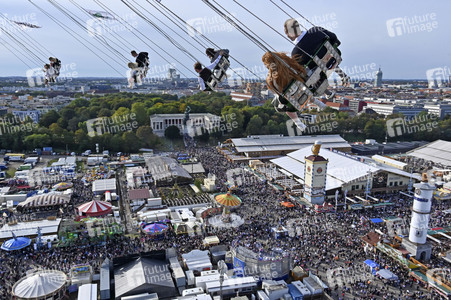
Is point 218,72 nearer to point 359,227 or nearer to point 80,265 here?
point 80,265

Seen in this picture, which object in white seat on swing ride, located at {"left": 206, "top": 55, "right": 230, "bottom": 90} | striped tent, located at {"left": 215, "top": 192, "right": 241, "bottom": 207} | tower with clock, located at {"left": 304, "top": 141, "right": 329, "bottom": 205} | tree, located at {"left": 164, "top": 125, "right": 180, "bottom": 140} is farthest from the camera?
tree, located at {"left": 164, "top": 125, "right": 180, "bottom": 140}

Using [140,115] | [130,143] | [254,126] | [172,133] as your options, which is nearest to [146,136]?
[130,143]

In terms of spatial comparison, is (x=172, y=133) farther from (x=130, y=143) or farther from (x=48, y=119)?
(x=48, y=119)

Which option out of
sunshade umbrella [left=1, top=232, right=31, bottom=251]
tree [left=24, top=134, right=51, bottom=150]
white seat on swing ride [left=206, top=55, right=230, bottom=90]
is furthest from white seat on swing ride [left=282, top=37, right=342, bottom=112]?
tree [left=24, top=134, right=51, bottom=150]

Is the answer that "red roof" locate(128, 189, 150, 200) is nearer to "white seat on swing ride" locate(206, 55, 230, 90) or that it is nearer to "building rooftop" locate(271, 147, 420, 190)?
"building rooftop" locate(271, 147, 420, 190)

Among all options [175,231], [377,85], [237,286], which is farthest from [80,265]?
[377,85]

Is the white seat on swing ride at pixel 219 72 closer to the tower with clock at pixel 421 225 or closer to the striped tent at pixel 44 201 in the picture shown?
the tower with clock at pixel 421 225
